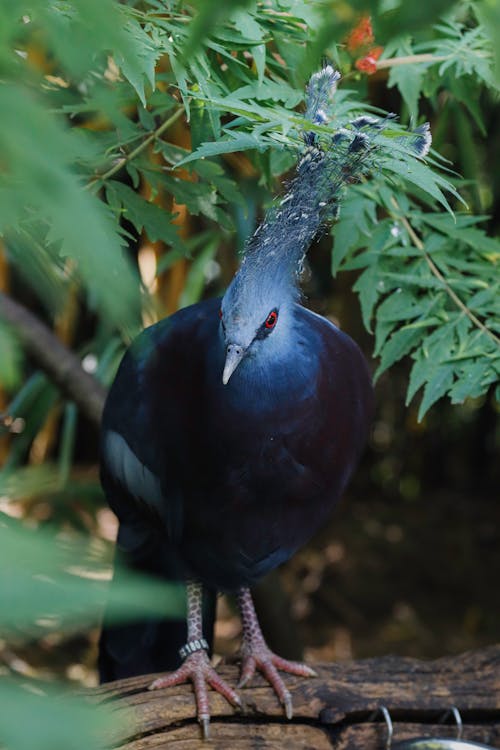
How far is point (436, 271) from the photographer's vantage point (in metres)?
1.47

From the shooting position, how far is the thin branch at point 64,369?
6.88 feet

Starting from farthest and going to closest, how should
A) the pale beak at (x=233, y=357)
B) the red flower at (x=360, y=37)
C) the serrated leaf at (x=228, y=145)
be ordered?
the red flower at (x=360, y=37) → the pale beak at (x=233, y=357) → the serrated leaf at (x=228, y=145)

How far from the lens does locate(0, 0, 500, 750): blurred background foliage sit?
409 millimetres

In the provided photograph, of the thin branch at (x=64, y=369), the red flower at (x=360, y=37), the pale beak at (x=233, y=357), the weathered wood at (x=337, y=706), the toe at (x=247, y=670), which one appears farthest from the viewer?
the thin branch at (x=64, y=369)

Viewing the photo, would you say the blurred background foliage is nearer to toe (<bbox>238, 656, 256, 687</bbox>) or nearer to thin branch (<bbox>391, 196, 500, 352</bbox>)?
thin branch (<bbox>391, 196, 500, 352</bbox>)

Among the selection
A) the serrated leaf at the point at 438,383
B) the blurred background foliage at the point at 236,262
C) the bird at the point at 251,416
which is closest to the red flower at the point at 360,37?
the blurred background foliage at the point at 236,262

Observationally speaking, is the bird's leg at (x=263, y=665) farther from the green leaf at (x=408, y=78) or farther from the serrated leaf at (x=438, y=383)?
the green leaf at (x=408, y=78)

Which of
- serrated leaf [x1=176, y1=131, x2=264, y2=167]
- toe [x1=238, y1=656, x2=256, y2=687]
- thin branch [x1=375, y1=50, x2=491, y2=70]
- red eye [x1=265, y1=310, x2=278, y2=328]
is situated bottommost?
toe [x1=238, y1=656, x2=256, y2=687]

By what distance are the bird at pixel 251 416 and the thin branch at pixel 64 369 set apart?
0.56 m

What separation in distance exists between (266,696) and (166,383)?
53cm

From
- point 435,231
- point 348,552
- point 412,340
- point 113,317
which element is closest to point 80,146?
point 113,317

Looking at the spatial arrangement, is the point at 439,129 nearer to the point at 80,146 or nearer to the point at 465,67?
the point at 465,67

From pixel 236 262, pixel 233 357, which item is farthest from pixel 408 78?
pixel 236 262

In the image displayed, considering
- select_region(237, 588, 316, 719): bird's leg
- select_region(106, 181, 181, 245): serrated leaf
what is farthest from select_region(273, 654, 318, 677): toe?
select_region(106, 181, 181, 245): serrated leaf
